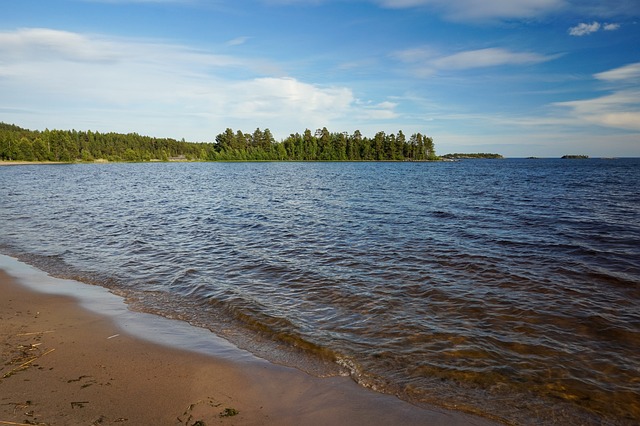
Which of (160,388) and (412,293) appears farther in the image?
(412,293)

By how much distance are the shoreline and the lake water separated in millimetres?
603

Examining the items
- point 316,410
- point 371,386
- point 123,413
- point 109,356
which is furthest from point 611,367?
point 109,356

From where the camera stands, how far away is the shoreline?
5293 millimetres

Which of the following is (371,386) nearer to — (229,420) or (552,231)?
(229,420)

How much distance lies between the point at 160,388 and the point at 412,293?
7371 millimetres

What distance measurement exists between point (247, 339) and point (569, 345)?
23.3 ft

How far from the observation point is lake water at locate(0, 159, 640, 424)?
22.1ft

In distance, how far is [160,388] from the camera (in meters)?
6.05

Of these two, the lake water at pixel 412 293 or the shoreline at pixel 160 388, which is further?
the lake water at pixel 412 293

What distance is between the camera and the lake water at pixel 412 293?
6.73 m

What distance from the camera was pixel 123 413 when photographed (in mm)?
5281

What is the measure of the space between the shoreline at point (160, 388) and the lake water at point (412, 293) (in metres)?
0.60

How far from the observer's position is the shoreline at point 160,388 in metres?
5.29

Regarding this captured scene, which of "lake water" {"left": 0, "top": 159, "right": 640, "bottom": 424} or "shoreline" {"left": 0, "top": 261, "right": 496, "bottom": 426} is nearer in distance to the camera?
"shoreline" {"left": 0, "top": 261, "right": 496, "bottom": 426}
